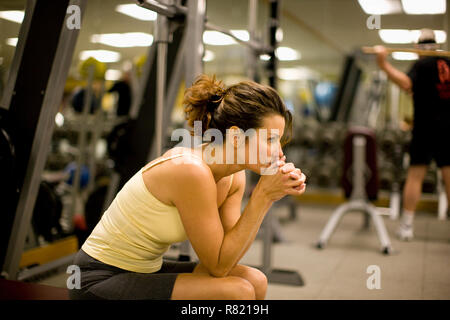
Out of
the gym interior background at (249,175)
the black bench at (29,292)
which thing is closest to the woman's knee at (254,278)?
the black bench at (29,292)

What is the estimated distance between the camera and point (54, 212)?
259cm

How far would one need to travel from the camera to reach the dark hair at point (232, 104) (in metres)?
1.11

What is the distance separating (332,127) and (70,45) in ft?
11.7

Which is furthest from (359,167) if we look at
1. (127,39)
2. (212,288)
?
(127,39)

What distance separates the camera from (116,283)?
1112 mm

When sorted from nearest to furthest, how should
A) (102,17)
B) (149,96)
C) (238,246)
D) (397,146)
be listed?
(238,246)
(149,96)
(102,17)
(397,146)

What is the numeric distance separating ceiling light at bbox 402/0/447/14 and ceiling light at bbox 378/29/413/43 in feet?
0.45

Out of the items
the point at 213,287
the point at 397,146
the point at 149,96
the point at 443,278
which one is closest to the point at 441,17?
the point at 443,278

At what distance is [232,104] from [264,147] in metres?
0.13

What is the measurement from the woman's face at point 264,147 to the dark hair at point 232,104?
0.02 m

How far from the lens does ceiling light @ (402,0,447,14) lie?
2.21m

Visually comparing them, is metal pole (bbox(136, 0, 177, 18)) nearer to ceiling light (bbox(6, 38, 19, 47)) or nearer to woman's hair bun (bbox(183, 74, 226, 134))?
woman's hair bun (bbox(183, 74, 226, 134))

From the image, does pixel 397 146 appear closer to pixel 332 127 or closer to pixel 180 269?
pixel 332 127
